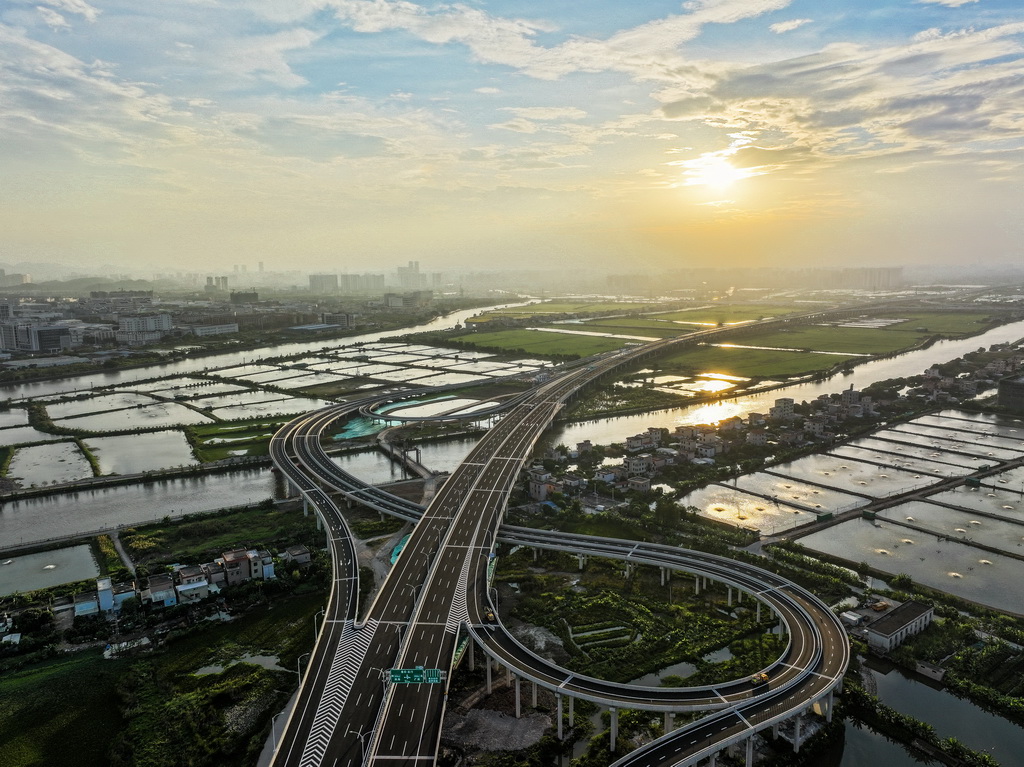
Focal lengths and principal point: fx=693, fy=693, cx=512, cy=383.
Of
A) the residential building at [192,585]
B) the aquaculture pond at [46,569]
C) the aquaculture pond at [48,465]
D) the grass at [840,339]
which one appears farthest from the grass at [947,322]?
the aquaculture pond at [46,569]

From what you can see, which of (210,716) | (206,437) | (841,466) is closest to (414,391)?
(206,437)

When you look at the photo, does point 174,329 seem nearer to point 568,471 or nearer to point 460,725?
point 568,471

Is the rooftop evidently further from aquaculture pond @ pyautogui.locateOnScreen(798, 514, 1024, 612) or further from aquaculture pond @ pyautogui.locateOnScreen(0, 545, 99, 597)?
aquaculture pond @ pyautogui.locateOnScreen(0, 545, 99, 597)

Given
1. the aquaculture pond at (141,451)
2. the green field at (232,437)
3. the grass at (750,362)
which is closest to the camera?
the aquaculture pond at (141,451)

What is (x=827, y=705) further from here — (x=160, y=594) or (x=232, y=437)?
(x=232, y=437)

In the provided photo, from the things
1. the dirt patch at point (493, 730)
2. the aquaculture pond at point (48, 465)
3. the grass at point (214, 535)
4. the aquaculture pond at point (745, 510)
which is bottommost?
the dirt patch at point (493, 730)

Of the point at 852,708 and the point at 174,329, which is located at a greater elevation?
the point at 174,329

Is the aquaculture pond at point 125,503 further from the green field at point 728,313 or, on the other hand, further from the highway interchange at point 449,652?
the green field at point 728,313
